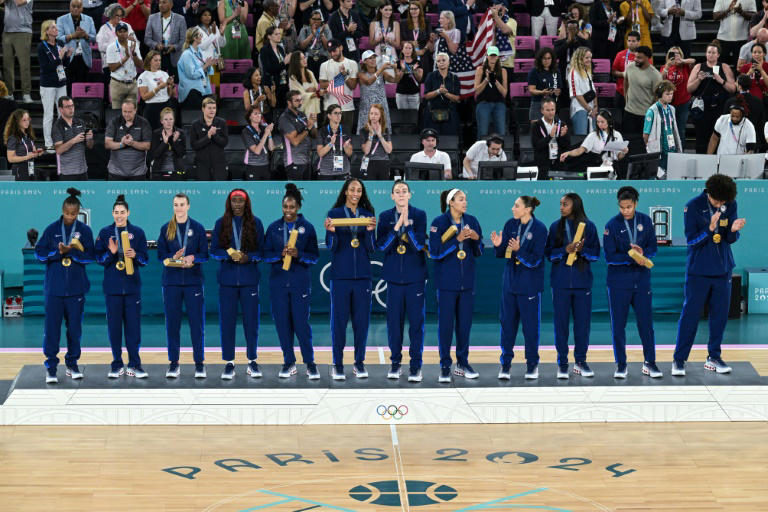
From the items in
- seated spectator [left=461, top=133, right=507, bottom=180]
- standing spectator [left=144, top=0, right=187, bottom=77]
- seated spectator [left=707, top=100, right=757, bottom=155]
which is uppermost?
standing spectator [left=144, top=0, right=187, bottom=77]

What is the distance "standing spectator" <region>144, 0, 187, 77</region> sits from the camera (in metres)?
17.3

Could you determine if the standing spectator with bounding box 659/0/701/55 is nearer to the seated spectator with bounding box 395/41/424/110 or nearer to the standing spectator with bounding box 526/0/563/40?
the standing spectator with bounding box 526/0/563/40

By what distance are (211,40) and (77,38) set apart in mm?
2181

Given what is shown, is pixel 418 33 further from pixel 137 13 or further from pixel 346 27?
pixel 137 13

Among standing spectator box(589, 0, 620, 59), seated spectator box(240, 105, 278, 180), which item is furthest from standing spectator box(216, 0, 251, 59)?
standing spectator box(589, 0, 620, 59)

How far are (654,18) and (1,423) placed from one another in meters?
12.7

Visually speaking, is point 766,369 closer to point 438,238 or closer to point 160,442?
point 438,238

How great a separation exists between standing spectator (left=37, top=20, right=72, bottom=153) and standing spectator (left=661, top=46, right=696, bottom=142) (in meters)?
8.94

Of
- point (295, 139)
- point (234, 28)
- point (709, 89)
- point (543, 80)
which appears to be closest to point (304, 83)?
point (295, 139)

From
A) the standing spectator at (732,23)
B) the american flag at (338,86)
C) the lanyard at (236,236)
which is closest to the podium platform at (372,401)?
the lanyard at (236,236)

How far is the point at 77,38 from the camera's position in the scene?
17.4m

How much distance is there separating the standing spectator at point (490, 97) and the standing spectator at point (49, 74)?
20.3 ft

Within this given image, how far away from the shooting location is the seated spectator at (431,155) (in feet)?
48.1

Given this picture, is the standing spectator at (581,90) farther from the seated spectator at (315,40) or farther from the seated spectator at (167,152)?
the seated spectator at (167,152)
